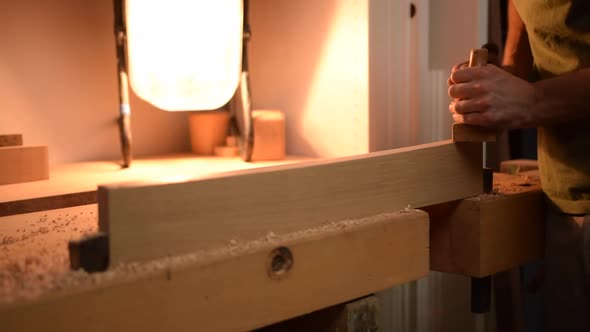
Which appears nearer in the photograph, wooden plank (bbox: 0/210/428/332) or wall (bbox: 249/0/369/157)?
wooden plank (bbox: 0/210/428/332)

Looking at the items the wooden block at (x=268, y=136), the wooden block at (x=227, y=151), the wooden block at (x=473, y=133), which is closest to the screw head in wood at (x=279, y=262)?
the wooden block at (x=473, y=133)

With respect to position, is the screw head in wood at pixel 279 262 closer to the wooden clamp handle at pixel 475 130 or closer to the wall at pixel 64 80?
the wooden clamp handle at pixel 475 130

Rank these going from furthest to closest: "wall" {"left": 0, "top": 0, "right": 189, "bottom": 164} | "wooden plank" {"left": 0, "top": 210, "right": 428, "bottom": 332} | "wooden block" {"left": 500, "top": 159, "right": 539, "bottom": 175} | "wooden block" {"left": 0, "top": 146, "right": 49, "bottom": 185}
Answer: "wall" {"left": 0, "top": 0, "right": 189, "bottom": 164} → "wooden block" {"left": 500, "top": 159, "right": 539, "bottom": 175} → "wooden block" {"left": 0, "top": 146, "right": 49, "bottom": 185} → "wooden plank" {"left": 0, "top": 210, "right": 428, "bottom": 332}

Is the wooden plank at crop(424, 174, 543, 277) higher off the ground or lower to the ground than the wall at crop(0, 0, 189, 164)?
lower

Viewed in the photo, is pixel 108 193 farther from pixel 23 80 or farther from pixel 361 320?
pixel 23 80

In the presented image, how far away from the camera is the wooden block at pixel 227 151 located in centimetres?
147

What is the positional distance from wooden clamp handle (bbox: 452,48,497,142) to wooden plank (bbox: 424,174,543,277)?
93mm

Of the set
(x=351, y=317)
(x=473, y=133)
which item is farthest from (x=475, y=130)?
(x=351, y=317)

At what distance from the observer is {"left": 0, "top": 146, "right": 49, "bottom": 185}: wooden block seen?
1047mm

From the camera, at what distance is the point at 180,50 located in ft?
3.76

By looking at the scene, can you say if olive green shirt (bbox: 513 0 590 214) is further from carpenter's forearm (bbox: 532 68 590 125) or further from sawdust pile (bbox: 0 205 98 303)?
sawdust pile (bbox: 0 205 98 303)

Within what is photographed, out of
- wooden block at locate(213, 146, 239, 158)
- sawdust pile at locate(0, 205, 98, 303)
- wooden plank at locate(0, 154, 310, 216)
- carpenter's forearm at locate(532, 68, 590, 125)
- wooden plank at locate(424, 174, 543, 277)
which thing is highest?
carpenter's forearm at locate(532, 68, 590, 125)

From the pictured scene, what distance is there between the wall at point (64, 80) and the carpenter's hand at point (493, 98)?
0.92m

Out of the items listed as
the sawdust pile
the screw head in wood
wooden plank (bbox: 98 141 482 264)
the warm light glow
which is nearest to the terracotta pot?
the warm light glow
